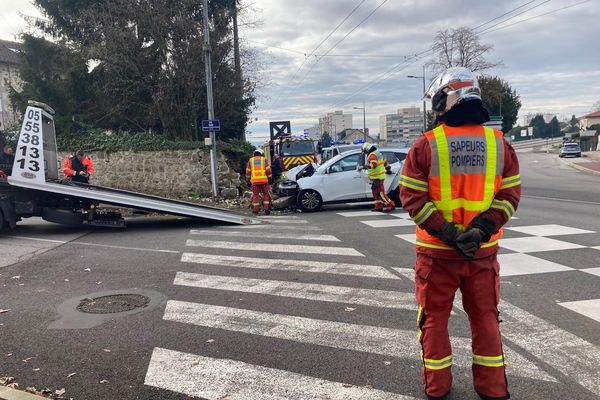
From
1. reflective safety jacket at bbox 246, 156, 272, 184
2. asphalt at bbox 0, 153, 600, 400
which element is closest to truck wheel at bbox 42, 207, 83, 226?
asphalt at bbox 0, 153, 600, 400

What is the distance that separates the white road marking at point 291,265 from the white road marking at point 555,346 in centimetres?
196

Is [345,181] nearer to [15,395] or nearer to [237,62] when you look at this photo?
[237,62]

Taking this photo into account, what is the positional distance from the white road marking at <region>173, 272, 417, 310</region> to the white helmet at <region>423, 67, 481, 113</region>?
2608 mm

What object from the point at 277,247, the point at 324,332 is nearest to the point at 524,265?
the point at 324,332

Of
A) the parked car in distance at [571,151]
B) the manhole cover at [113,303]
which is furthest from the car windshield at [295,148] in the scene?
the parked car in distance at [571,151]

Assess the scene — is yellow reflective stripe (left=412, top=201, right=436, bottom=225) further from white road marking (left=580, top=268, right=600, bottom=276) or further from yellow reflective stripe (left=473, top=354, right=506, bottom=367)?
white road marking (left=580, top=268, right=600, bottom=276)

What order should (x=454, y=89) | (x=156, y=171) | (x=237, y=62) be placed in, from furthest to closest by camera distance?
1. (x=237, y=62)
2. (x=156, y=171)
3. (x=454, y=89)

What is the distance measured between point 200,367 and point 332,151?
24.5 metres

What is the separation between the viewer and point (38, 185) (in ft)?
33.3

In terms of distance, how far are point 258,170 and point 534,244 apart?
753 centimetres

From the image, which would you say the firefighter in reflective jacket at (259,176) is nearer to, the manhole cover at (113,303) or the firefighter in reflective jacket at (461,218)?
the manhole cover at (113,303)

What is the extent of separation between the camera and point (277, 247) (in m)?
8.71

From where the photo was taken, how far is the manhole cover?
541cm

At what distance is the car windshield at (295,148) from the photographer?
25.0 m
